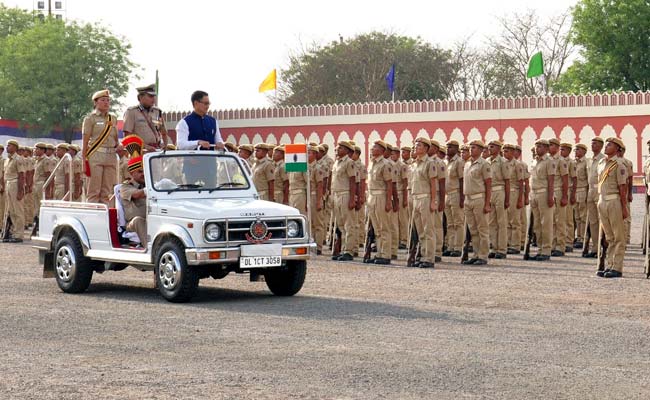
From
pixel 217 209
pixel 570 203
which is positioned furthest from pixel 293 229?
pixel 570 203

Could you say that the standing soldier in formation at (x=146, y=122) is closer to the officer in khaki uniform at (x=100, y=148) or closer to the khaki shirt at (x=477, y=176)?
the officer in khaki uniform at (x=100, y=148)

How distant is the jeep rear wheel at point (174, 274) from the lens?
13945 millimetres

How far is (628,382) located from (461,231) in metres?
13.6

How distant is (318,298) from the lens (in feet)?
48.9

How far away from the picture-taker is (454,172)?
22.4 metres

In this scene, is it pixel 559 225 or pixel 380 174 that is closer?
pixel 380 174

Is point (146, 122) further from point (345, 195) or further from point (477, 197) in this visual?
point (477, 197)

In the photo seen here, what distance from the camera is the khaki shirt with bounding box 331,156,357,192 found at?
21609 mm

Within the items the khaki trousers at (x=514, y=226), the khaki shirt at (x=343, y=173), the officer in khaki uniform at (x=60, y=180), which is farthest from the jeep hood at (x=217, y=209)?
the officer in khaki uniform at (x=60, y=180)

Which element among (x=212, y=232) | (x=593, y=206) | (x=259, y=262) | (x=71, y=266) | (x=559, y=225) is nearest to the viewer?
(x=212, y=232)

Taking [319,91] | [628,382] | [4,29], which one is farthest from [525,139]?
[4,29]

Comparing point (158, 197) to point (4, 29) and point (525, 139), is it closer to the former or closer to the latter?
point (525, 139)

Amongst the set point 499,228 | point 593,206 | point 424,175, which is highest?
point 424,175

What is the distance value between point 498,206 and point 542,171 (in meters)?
0.92
